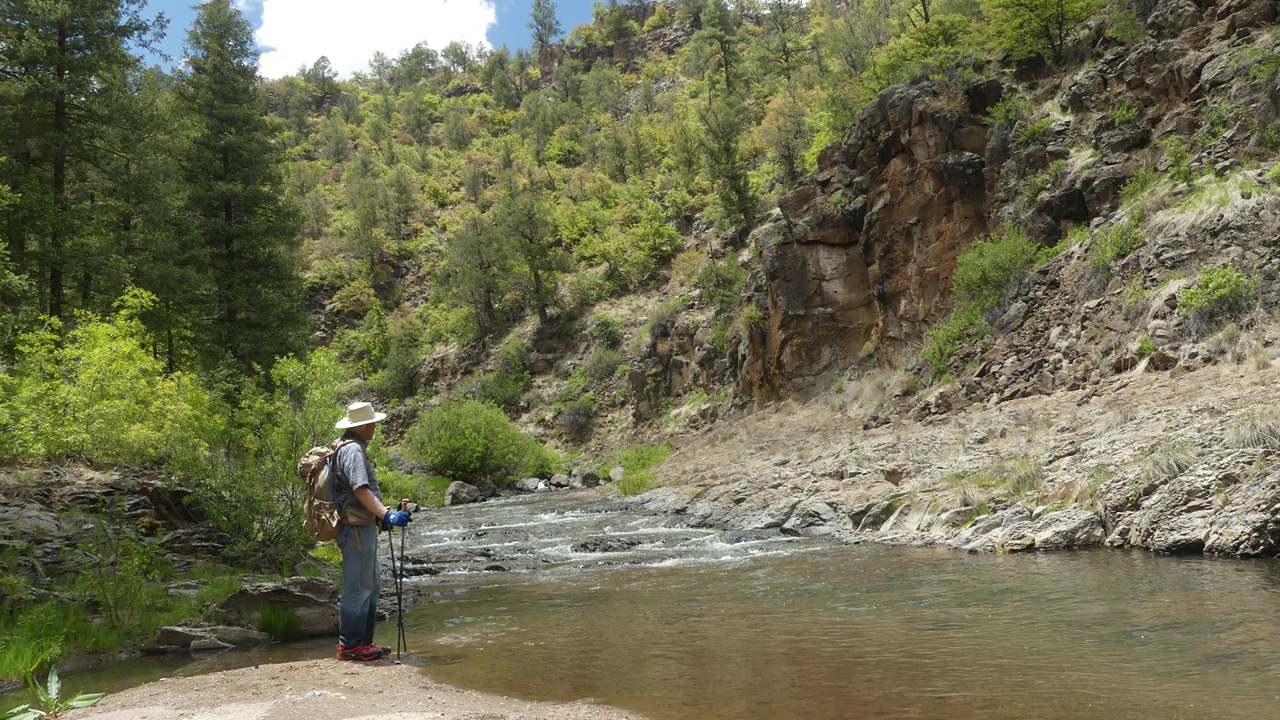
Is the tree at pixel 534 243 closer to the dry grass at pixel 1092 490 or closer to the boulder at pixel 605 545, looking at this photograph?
the boulder at pixel 605 545

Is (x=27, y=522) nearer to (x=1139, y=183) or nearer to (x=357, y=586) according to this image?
(x=357, y=586)

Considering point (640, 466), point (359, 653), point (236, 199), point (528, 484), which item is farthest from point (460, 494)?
point (359, 653)

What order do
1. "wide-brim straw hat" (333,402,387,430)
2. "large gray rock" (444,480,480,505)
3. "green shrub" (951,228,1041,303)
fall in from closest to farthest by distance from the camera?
"wide-brim straw hat" (333,402,387,430)
"green shrub" (951,228,1041,303)
"large gray rock" (444,480,480,505)

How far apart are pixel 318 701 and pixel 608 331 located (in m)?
42.6

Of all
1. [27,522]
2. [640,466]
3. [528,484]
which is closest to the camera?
[27,522]

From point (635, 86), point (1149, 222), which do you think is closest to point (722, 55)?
point (635, 86)

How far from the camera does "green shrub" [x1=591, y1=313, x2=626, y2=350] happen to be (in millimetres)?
46769

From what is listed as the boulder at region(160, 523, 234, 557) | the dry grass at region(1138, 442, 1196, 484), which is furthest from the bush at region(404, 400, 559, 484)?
the dry grass at region(1138, 442, 1196, 484)

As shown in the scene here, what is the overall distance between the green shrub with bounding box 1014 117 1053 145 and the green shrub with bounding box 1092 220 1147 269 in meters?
5.98

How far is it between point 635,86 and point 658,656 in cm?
9783

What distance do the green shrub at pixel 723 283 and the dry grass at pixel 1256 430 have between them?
2646 centimetres

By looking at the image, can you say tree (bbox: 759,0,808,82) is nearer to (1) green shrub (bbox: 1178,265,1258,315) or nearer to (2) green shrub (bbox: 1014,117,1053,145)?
(2) green shrub (bbox: 1014,117,1053,145)

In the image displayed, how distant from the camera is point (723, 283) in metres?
38.3

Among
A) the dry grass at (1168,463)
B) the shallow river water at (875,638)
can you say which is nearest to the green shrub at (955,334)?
the dry grass at (1168,463)
